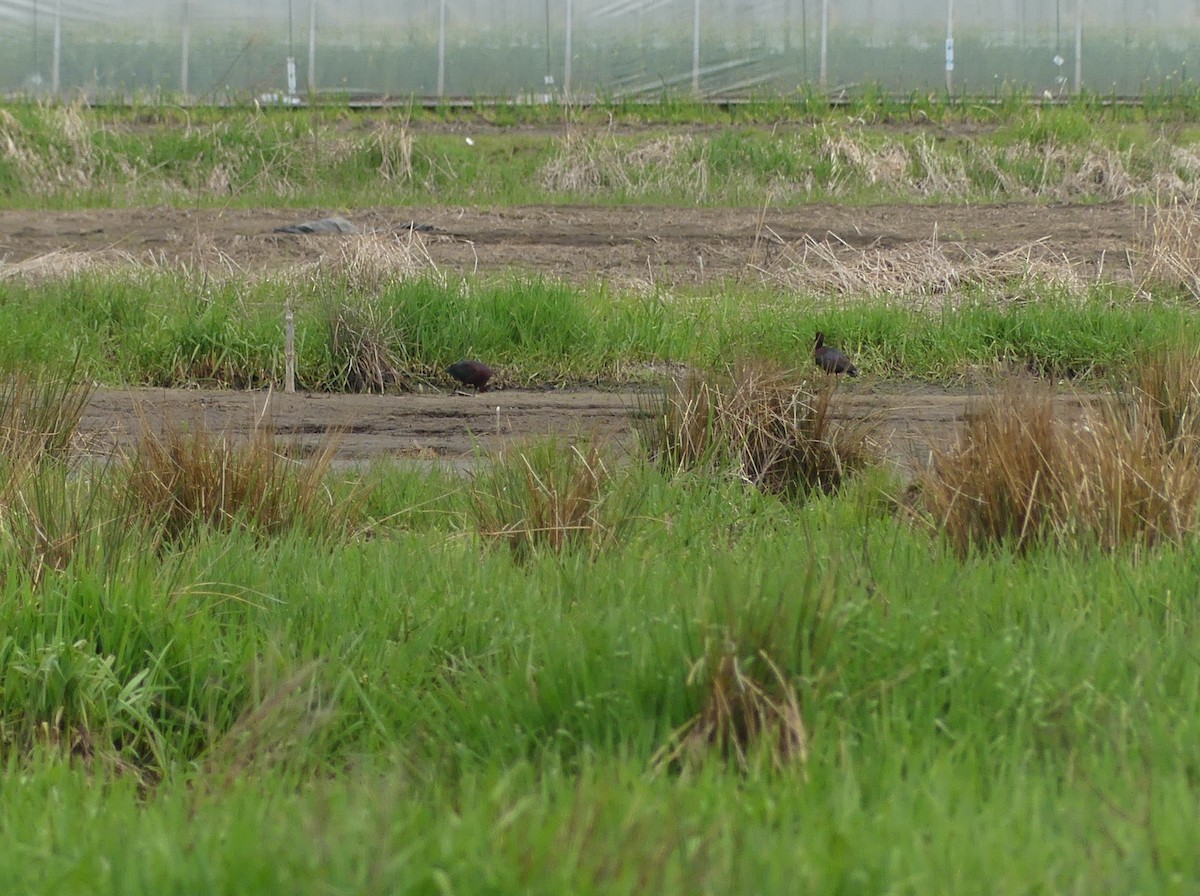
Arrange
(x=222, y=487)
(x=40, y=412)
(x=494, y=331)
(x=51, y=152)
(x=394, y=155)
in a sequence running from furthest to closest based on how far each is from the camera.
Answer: (x=394, y=155) → (x=51, y=152) → (x=494, y=331) → (x=40, y=412) → (x=222, y=487)

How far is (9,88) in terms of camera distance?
18.9 metres

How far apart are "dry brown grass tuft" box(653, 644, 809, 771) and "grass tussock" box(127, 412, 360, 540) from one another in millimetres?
2033

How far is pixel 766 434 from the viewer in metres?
5.72

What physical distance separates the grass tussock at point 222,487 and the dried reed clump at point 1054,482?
6.57 ft

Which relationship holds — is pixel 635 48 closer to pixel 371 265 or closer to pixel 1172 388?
pixel 371 265

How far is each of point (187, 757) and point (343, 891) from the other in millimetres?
1560

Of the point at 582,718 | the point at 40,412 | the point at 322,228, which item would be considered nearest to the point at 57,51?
the point at 322,228

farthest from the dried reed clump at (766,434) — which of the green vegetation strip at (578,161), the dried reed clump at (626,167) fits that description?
the dried reed clump at (626,167)

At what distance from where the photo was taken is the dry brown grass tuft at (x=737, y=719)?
281 centimetres

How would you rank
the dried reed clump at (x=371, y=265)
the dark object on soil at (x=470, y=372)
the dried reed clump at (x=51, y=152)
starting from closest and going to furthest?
the dark object on soil at (x=470, y=372) < the dried reed clump at (x=371, y=265) < the dried reed clump at (x=51, y=152)

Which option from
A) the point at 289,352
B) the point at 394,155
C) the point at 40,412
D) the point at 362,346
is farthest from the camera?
the point at 394,155

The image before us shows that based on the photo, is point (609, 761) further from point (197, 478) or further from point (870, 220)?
point (870, 220)

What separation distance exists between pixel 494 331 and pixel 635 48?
1133 cm

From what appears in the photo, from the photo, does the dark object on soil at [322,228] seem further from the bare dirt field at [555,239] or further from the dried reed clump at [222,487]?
the dried reed clump at [222,487]
